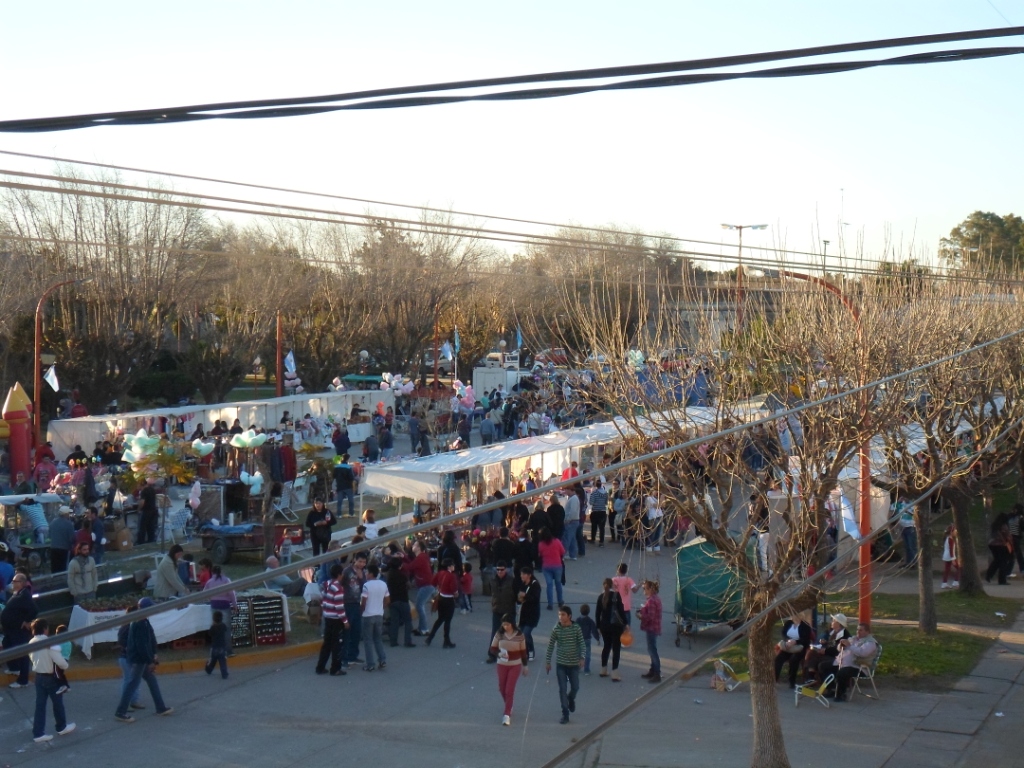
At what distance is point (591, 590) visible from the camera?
422 inches

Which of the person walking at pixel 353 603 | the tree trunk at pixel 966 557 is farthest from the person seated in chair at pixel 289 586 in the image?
the tree trunk at pixel 966 557

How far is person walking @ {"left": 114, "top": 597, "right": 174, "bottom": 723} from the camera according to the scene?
12.3 ft

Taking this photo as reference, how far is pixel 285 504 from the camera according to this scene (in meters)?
21.8

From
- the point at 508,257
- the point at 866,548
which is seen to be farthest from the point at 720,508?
the point at 508,257

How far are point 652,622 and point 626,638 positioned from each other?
1.54 ft

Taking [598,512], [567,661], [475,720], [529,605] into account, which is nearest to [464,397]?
[598,512]

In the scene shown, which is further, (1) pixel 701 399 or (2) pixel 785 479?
(1) pixel 701 399

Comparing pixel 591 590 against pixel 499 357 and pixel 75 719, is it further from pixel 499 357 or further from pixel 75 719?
pixel 499 357

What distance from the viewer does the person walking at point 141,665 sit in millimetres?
3758

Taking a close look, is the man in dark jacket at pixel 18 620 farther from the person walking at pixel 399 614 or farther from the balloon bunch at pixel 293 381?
the balloon bunch at pixel 293 381

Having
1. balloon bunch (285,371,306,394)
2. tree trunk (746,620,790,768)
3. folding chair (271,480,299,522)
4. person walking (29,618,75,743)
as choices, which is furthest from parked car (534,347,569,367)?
balloon bunch (285,371,306,394)

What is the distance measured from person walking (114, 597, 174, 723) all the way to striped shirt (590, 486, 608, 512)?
12.0m

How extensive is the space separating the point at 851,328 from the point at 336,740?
11036mm

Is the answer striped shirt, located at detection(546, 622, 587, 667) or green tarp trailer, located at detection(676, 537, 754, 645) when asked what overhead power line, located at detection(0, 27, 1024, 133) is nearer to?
striped shirt, located at detection(546, 622, 587, 667)
